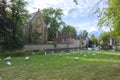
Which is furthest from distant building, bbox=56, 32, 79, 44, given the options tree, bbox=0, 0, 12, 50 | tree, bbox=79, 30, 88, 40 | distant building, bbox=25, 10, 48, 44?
tree, bbox=0, 0, 12, 50

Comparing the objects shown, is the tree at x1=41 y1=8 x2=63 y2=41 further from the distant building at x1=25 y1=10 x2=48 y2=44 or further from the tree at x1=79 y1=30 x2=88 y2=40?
the tree at x1=79 y1=30 x2=88 y2=40

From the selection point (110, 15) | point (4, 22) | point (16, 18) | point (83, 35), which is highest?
point (16, 18)

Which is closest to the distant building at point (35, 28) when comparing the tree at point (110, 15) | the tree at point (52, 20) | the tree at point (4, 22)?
the tree at point (52, 20)

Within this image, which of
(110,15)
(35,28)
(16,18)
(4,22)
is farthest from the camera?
(35,28)

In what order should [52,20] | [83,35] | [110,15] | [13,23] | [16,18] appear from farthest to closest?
1. [83,35]
2. [52,20]
3. [16,18]
4. [13,23]
5. [110,15]

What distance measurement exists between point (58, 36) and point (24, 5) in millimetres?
A: 49400

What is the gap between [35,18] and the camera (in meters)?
69.6

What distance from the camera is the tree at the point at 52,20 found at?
8606 centimetres

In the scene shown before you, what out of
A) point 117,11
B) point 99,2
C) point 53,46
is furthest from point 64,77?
point 53,46

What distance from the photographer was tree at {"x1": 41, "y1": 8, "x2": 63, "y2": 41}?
86062mm

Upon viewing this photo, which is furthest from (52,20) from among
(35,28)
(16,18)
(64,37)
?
(16,18)

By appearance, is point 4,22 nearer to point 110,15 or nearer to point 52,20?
point 110,15

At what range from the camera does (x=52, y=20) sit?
285ft

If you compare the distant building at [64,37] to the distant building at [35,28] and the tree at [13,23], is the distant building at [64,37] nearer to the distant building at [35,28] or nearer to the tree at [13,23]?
→ the distant building at [35,28]
